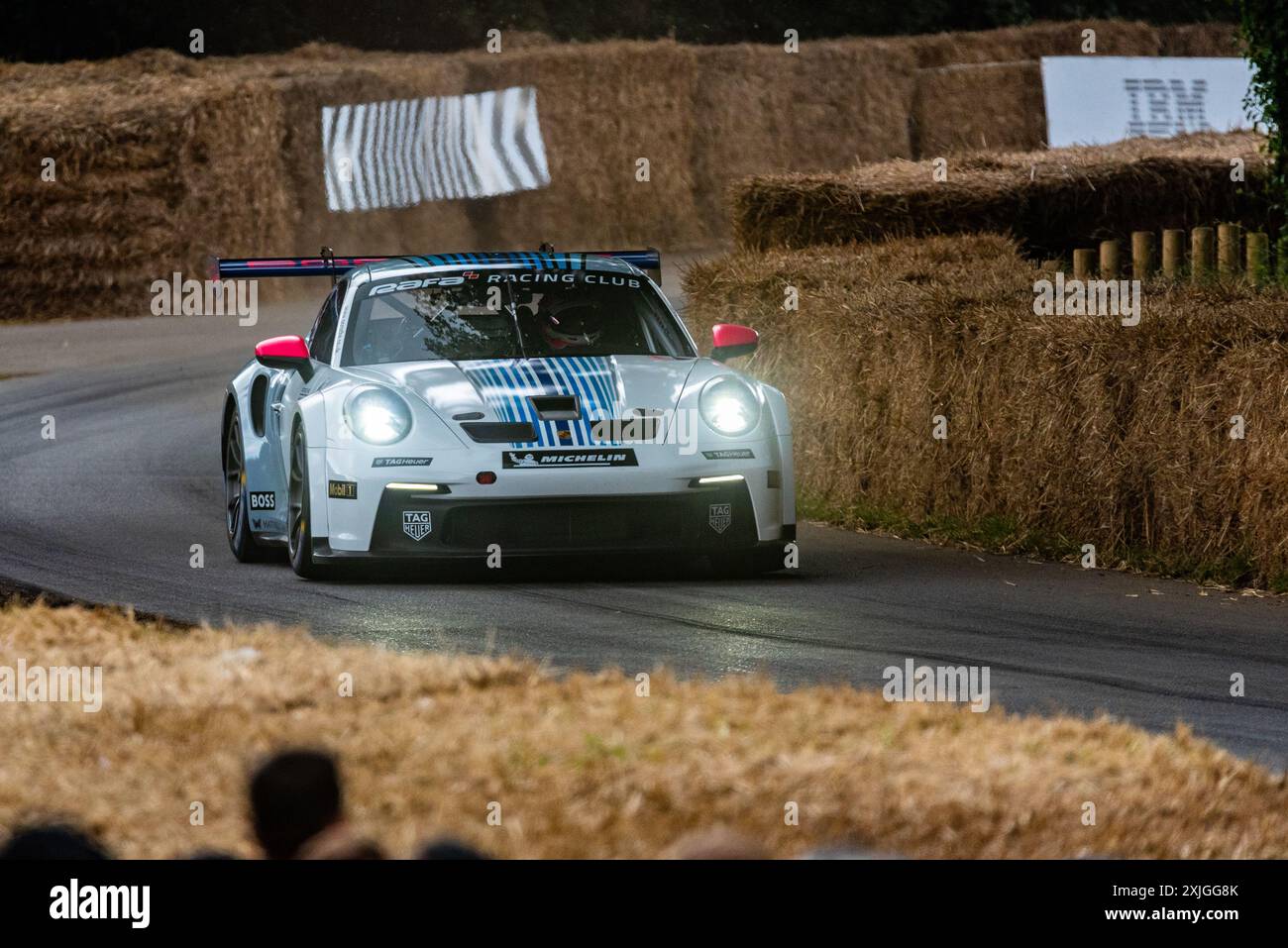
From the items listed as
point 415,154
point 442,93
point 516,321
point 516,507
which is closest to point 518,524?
point 516,507

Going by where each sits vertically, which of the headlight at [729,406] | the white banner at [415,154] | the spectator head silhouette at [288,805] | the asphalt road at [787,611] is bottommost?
the asphalt road at [787,611]

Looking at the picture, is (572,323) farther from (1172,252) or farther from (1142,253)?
(1172,252)

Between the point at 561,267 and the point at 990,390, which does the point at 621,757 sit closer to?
the point at 561,267

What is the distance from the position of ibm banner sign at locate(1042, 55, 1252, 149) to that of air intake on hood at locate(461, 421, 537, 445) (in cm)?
3058

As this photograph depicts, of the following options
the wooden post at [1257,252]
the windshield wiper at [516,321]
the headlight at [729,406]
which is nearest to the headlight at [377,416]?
the windshield wiper at [516,321]

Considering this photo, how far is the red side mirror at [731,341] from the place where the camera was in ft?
36.7

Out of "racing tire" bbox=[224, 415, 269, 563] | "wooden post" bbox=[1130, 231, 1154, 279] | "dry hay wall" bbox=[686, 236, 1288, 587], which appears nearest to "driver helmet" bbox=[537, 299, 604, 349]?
"racing tire" bbox=[224, 415, 269, 563]

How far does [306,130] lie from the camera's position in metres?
34.9

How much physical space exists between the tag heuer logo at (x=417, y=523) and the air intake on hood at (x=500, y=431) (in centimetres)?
41

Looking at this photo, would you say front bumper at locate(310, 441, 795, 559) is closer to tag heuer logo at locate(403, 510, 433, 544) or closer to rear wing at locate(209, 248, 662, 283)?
tag heuer logo at locate(403, 510, 433, 544)

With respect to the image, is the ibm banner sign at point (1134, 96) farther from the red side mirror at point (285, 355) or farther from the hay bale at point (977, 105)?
the red side mirror at point (285, 355)

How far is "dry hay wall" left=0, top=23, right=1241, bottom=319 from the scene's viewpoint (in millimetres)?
30719

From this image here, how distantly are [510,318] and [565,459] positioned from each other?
1.37m

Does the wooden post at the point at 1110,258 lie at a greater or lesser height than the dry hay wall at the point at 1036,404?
greater
